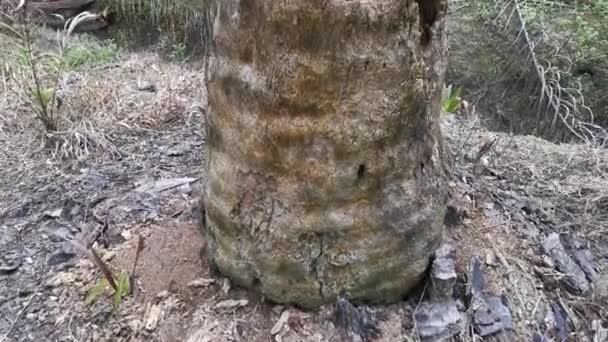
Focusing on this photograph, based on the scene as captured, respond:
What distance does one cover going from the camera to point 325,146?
5.01ft

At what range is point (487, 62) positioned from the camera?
479cm

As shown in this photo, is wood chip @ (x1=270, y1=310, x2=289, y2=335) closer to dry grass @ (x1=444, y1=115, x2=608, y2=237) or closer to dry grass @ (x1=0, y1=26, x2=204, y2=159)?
dry grass @ (x1=444, y1=115, x2=608, y2=237)

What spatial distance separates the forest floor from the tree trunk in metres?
0.14

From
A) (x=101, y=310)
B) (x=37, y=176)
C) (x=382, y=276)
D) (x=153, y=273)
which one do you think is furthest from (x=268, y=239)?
(x=37, y=176)

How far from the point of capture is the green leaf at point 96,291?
188cm

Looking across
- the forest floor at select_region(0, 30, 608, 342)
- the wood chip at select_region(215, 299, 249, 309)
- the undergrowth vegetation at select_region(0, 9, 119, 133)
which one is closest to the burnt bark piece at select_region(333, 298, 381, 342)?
the forest floor at select_region(0, 30, 608, 342)

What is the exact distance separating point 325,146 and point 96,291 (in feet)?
2.77

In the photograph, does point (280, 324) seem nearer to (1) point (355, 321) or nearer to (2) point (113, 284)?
(1) point (355, 321)

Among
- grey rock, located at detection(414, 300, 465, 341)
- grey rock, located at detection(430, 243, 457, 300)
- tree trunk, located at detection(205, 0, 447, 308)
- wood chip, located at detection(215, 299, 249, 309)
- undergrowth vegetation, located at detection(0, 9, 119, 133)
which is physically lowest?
undergrowth vegetation, located at detection(0, 9, 119, 133)

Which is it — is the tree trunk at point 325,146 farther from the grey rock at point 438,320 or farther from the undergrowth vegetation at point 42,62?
the undergrowth vegetation at point 42,62

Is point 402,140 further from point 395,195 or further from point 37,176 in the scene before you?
point 37,176

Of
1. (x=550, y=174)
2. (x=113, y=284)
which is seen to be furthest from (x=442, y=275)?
(x=550, y=174)

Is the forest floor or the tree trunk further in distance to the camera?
the forest floor

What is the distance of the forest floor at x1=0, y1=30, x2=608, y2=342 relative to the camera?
71.1 inches
